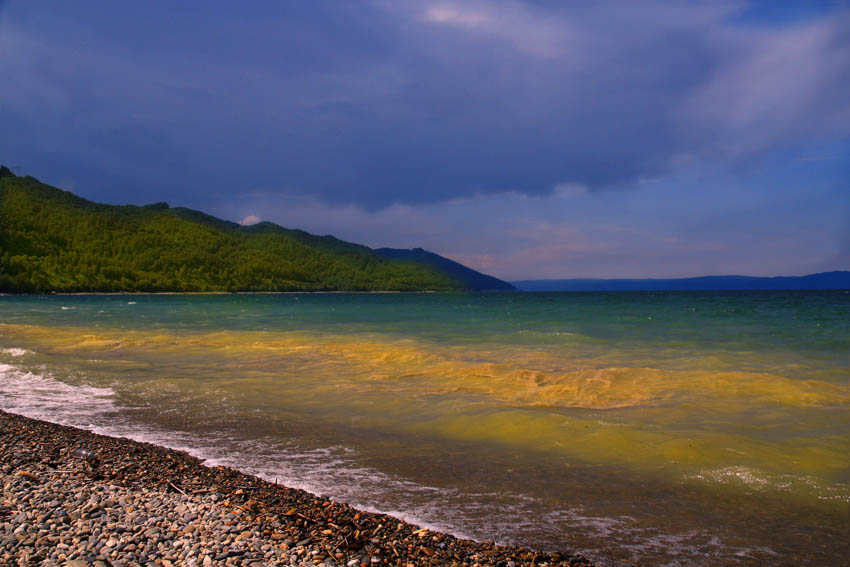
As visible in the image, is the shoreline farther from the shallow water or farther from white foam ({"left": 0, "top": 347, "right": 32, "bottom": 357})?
white foam ({"left": 0, "top": 347, "right": 32, "bottom": 357})

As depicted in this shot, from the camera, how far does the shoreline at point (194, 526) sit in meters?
4.10

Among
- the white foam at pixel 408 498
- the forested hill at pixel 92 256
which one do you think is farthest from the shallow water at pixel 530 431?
the forested hill at pixel 92 256

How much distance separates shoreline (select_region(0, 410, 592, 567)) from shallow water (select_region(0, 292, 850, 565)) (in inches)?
23.8

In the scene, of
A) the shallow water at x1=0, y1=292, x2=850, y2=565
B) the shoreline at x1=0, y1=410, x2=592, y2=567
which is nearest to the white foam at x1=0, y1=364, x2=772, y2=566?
the shallow water at x1=0, y1=292, x2=850, y2=565

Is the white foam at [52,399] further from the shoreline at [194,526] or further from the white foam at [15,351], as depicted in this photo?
the white foam at [15,351]

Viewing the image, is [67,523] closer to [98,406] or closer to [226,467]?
[226,467]

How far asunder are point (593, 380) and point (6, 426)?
42.3 ft

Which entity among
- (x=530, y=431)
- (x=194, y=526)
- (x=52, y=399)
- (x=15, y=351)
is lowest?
(x=15, y=351)

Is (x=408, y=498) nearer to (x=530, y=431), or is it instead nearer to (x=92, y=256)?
(x=530, y=431)

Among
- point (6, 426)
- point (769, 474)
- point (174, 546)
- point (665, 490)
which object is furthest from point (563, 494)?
point (6, 426)

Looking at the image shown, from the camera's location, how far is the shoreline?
4102 millimetres

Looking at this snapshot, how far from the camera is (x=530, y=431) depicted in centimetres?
894

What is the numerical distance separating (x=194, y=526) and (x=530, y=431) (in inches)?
233

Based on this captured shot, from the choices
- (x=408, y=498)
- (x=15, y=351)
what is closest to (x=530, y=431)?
(x=408, y=498)
